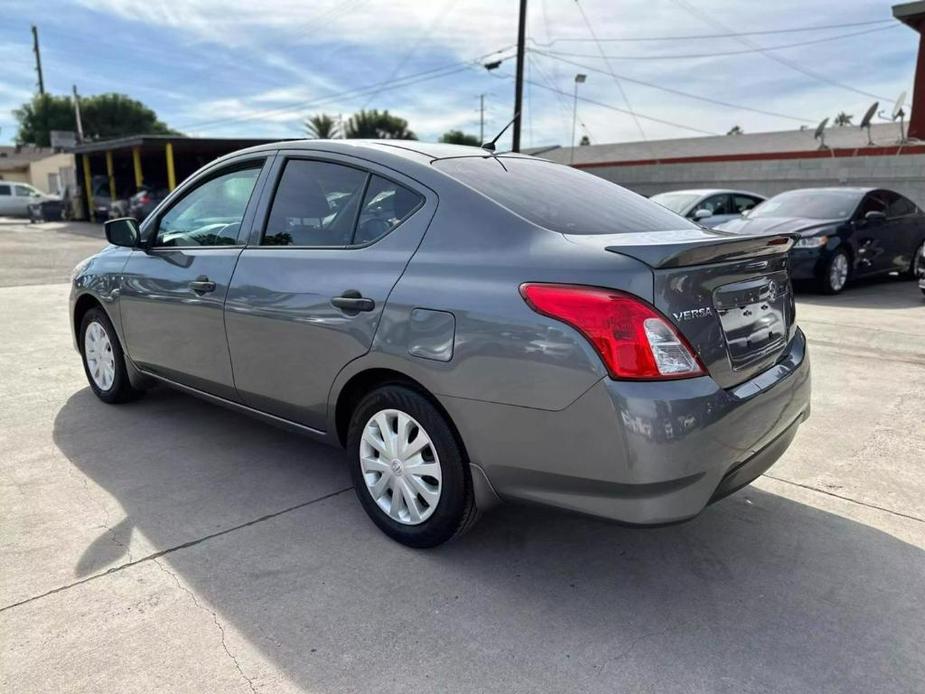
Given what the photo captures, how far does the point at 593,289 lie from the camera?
2.32 meters

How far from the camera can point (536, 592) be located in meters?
2.69

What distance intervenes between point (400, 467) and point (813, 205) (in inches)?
359

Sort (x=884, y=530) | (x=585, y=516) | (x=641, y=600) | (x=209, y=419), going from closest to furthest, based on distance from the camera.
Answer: (x=585, y=516) → (x=641, y=600) → (x=884, y=530) → (x=209, y=419)

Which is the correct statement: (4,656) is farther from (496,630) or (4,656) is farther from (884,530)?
(884,530)

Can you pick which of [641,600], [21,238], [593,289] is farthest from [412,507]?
[21,238]

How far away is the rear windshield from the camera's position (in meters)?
2.81

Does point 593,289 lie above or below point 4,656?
Answer: above

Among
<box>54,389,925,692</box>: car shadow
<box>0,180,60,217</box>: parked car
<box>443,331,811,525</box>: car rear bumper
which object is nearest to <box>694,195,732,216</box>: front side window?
<box>54,389,925,692</box>: car shadow

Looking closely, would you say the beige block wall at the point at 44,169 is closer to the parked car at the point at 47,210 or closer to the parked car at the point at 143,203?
the parked car at the point at 47,210

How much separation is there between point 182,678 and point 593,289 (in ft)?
5.89

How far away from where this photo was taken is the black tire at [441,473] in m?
2.69

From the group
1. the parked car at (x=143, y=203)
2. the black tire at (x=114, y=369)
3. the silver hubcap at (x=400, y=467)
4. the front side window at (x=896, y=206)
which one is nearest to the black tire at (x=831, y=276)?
the front side window at (x=896, y=206)

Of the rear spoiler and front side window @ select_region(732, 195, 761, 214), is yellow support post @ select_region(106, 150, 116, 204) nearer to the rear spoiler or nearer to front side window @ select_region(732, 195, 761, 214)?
front side window @ select_region(732, 195, 761, 214)

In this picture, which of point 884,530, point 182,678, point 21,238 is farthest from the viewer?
point 21,238
